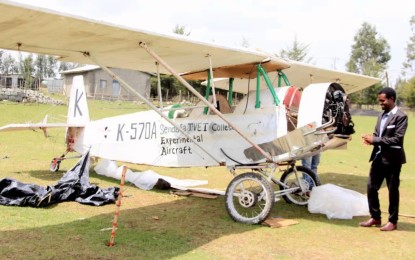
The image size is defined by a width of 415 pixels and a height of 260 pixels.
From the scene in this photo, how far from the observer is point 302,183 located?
8.69 metres

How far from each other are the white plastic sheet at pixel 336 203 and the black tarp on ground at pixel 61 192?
12.5ft

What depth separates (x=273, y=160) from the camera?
7535mm

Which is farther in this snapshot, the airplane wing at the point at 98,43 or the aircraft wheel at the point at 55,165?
the aircraft wheel at the point at 55,165

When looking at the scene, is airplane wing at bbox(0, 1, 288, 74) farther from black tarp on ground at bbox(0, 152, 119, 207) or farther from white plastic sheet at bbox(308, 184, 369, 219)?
white plastic sheet at bbox(308, 184, 369, 219)

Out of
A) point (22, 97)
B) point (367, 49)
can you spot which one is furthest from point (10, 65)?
point (367, 49)

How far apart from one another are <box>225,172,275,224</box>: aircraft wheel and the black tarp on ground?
2.35 meters

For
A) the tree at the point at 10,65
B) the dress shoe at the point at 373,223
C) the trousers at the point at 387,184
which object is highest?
the tree at the point at 10,65

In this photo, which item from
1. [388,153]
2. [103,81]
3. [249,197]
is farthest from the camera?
[103,81]

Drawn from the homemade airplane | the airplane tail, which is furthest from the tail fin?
the homemade airplane

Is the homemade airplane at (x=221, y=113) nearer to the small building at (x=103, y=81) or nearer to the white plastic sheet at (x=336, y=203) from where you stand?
the white plastic sheet at (x=336, y=203)

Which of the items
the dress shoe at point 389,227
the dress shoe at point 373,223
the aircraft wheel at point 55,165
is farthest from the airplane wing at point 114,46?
the aircraft wheel at point 55,165

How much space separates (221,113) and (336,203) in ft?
8.66

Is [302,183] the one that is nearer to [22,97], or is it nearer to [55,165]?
[55,165]

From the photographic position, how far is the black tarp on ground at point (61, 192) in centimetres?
757
